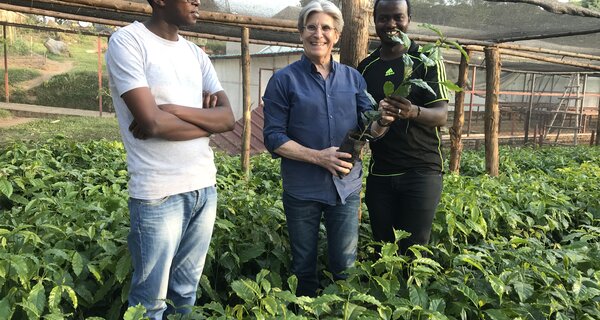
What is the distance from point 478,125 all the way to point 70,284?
49.8 feet

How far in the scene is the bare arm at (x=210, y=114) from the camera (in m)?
1.94

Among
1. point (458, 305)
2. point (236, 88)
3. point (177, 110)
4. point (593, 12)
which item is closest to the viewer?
point (177, 110)

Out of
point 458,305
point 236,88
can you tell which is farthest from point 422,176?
point 236,88

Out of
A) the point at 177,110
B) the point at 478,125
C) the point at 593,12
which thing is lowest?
the point at 478,125

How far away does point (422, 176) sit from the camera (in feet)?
8.04

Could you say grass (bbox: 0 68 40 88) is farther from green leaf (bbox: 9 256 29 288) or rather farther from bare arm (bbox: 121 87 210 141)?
bare arm (bbox: 121 87 210 141)

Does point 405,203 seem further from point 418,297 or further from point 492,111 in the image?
point 492,111

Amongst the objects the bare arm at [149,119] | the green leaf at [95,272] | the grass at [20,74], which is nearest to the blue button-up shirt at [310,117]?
the bare arm at [149,119]

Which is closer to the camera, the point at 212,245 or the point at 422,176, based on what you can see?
the point at 422,176

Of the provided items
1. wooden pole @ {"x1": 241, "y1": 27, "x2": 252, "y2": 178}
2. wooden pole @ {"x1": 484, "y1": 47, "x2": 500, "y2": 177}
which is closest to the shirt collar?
wooden pole @ {"x1": 241, "y1": 27, "x2": 252, "y2": 178}

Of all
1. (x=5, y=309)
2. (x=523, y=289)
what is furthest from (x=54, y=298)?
(x=523, y=289)

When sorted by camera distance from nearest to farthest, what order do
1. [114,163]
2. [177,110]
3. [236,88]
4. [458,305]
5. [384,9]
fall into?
[177,110], [458,305], [384,9], [114,163], [236,88]

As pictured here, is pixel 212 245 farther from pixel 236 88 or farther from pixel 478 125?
pixel 478 125

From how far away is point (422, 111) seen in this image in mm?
2279
